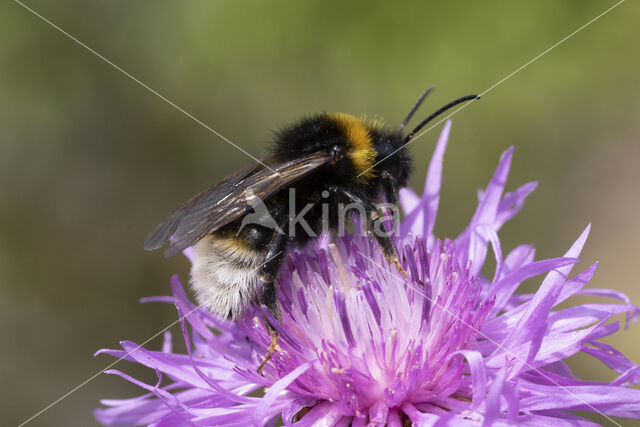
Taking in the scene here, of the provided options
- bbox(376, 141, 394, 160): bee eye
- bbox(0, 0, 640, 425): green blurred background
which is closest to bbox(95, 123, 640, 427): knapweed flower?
bbox(376, 141, 394, 160): bee eye

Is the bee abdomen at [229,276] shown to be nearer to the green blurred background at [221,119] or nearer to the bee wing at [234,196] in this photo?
the bee wing at [234,196]

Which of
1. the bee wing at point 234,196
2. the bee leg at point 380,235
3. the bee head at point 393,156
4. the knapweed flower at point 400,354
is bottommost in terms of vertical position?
the knapweed flower at point 400,354

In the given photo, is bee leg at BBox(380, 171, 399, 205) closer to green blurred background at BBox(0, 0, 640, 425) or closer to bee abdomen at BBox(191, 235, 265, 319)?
bee abdomen at BBox(191, 235, 265, 319)

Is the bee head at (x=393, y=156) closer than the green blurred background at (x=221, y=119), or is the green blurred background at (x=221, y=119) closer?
the bee head at (x=393, y=156)

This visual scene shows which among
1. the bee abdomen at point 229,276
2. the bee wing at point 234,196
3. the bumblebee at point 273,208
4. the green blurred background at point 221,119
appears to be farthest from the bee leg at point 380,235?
the green blurred background at point 221,119

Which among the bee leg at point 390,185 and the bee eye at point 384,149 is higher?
the bee eye at point 384,149

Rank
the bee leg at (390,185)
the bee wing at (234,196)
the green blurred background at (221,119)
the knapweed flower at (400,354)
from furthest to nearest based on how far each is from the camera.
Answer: the green blurred background at (221,119) < the bee leg at (390,185) < the bee wing at (234,196) < the knapweed flower at (400,354)

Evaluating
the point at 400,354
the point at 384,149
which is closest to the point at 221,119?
the point at 384,149

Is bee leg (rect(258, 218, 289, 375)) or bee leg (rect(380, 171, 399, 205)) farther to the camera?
bee leg (rect(380, 171, 399, 205))
